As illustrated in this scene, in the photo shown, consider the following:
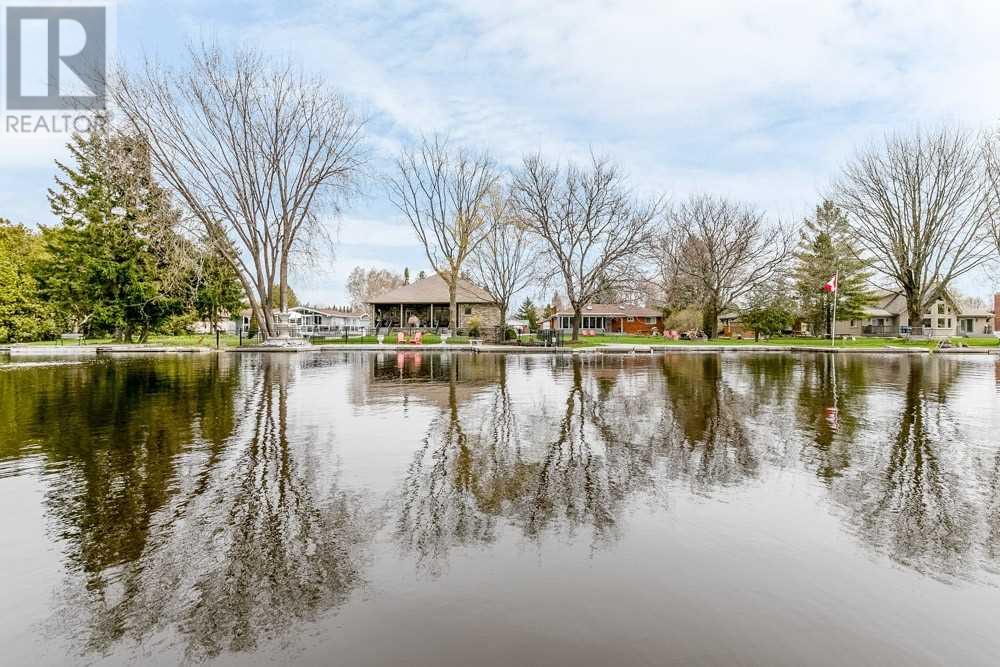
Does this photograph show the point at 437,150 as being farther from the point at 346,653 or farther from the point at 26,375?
the point at 346,653

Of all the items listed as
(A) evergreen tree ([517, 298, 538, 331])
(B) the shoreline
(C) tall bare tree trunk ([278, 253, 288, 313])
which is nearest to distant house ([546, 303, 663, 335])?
(A) evergreen tree ([517, 298, 538, 331])

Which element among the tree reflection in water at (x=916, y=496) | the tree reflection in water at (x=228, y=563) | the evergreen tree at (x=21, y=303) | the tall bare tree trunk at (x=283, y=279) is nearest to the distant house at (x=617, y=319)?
the tall bare tree trunk at (x=283, y=279)

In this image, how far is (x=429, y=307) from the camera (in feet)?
164

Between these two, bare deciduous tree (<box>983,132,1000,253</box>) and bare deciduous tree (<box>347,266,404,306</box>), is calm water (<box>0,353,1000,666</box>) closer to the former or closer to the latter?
bare deciduous tree (<box>983,132,1000,253</box>)

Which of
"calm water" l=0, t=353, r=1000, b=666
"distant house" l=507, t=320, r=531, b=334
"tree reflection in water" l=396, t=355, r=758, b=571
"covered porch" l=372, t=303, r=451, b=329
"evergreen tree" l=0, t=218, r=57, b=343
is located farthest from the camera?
"distant house" l=507, t=320, r=531, b=334

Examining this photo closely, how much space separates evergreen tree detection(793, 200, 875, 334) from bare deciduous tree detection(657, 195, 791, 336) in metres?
2.72

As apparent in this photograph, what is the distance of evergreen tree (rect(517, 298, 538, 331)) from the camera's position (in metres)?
55.7

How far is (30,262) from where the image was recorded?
41.8 metres

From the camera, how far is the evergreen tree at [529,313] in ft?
183

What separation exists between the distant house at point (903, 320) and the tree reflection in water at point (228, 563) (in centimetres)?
6443

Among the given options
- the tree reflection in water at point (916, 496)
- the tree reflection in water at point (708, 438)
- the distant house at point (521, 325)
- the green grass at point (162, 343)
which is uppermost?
the distant house at point (521, 325)

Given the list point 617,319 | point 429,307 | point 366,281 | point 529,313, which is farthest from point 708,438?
point 366,281

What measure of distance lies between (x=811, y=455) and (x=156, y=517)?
25.7ft

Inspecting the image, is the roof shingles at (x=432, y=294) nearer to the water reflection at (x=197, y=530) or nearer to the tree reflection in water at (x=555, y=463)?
the tree reflection in water at (x=555, y=463)
